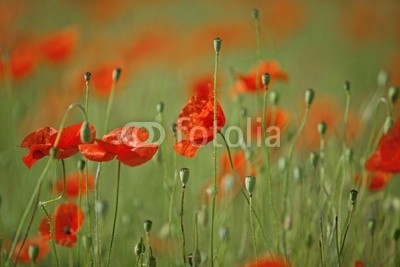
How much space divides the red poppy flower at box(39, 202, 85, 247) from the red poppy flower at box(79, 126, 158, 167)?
24 cm

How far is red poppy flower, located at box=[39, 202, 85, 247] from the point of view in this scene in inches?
69.3

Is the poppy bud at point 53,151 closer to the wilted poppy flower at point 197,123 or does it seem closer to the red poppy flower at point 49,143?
the red poppy flower at point 49,143

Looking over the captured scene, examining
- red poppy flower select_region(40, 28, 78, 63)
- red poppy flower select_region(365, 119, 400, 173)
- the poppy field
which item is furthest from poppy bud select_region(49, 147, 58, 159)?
red poppy flower select_region(40, 28, 78, 63)

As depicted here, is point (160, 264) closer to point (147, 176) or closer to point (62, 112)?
point (147, 176)

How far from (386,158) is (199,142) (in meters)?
0.48

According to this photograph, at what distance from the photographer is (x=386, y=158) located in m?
1.75

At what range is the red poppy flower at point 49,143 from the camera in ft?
5.18

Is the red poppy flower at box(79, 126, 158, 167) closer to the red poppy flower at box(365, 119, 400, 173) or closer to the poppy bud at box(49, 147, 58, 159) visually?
the poppy bud at box(49, 147, 58, 159)

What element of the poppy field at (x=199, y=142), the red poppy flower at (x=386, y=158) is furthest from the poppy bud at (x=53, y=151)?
the red poppy flower at (x=386, y=158)

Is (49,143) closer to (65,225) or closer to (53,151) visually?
(53,151)

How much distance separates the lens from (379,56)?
5359mm

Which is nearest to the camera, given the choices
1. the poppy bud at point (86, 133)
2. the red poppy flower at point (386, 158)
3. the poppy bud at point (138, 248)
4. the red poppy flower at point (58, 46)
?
the poppy bud at point (86, 133)

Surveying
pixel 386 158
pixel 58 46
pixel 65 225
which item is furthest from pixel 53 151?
pixel 58 46

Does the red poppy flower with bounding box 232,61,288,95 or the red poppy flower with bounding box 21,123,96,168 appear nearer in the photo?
the red poppy flower with bounding box 21,123,96,168
